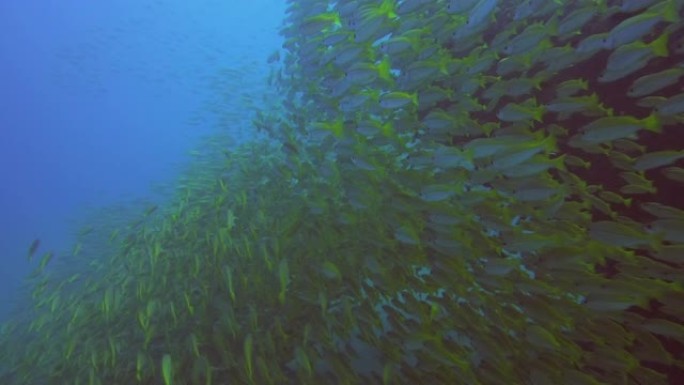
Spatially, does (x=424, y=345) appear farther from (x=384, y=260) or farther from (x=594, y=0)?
(x=594, y=0)

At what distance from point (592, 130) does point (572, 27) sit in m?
0.95

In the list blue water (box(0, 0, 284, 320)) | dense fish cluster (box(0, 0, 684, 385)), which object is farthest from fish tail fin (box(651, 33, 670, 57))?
blue water (box(0, 0, 284, 320))

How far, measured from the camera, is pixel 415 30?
15.0ft

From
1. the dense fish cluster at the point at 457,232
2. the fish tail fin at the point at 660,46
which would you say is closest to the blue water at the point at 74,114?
the dense fish cluster at the point at 457,232

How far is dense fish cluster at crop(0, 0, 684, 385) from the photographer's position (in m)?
3.82

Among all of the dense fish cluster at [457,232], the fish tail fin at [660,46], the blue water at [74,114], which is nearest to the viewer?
the fish tail fin at [660,46]

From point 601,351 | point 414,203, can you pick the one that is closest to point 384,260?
point 414,203

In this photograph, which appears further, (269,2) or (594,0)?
(269,2)

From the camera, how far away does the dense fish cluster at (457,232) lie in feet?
12.5

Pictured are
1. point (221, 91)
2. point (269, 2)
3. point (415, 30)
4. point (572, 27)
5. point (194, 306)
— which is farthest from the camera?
point (269, 2)

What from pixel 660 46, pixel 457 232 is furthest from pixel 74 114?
pixel 660 46

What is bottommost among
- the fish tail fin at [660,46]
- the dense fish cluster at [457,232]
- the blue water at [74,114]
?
the blue water at [74,114]

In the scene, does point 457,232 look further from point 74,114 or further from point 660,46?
point 74,114

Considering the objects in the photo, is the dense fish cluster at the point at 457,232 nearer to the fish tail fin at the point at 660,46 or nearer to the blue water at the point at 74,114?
the fish tail fin at the point at 660,46
